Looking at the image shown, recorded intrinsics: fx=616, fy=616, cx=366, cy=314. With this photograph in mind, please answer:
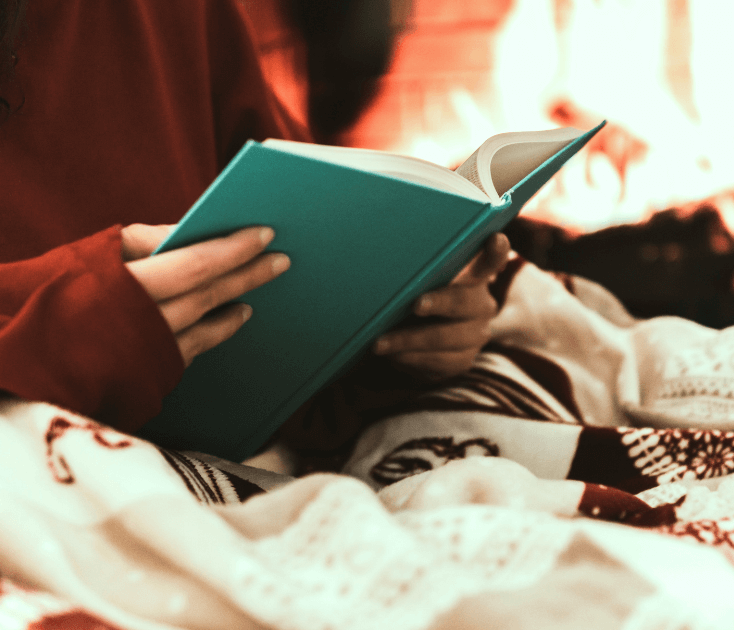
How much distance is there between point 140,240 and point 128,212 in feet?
0.85

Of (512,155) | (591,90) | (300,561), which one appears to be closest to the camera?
(300,561)

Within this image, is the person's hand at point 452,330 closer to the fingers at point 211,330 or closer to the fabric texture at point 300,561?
the fingers at point 211,330

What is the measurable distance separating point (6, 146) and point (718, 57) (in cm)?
118

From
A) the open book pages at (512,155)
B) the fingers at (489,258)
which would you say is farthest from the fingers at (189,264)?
the fingers at (489,258)

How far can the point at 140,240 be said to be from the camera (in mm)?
410

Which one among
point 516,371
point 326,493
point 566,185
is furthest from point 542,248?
point 326,493

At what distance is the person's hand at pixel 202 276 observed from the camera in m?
0.37

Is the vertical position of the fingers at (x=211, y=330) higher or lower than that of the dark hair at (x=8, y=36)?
lower

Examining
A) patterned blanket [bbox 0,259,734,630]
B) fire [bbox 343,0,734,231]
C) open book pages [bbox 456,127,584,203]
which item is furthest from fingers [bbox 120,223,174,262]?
fire [bbox 343,0,734,231]

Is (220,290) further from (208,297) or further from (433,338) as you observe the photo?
(433,338)

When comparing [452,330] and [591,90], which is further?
[591,90]

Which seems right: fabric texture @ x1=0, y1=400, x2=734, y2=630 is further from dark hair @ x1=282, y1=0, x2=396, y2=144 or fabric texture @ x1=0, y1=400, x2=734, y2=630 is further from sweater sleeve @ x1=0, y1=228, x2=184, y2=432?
dark hair @ x1=282, y1=0, x2=396, y2=144

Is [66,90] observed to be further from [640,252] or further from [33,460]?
[640,252]

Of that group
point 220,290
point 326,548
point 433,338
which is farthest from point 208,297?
point 433,338
